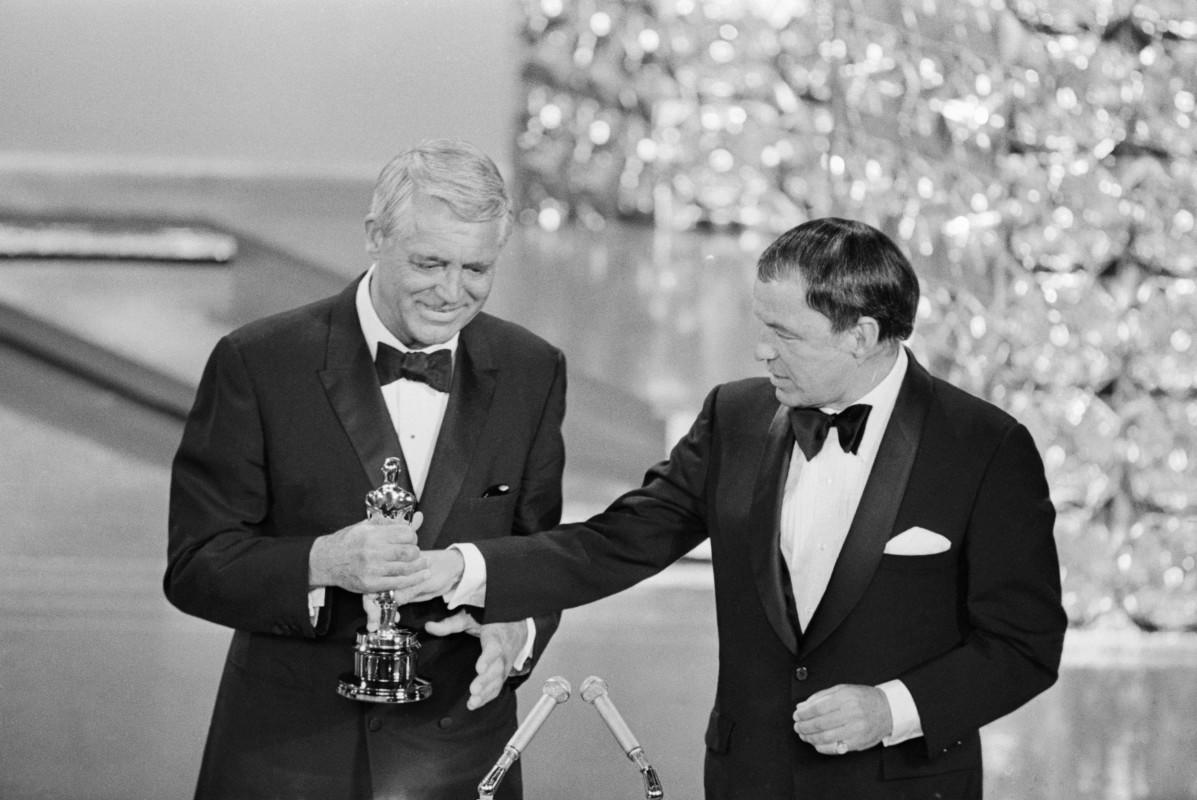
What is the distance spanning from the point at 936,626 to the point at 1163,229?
3.09 metres

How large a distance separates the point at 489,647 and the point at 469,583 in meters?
0.10

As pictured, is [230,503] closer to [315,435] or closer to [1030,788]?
[315,435]

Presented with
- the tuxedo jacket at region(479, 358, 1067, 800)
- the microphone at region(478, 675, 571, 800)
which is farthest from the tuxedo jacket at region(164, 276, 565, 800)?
the microphone at region(478, 675, 571, 800)

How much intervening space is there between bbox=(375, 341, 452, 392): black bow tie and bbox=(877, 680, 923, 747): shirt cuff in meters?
0.80

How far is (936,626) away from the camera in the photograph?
7.98ft

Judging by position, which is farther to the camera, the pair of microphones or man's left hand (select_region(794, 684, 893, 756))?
man's left hand (select_region(794, 684, 893, 756))

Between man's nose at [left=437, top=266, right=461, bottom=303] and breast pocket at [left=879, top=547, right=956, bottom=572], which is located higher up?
man's nose at [left=437, top=266, right=461, bottom=303]

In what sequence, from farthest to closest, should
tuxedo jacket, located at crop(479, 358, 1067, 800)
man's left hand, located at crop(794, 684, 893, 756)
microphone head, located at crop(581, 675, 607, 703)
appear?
tuxedo jacket, located at crop(479, 358, 1067, 800)
man's left hand, located at crop(794, 684, 893, 756)
microphone head, located at crop(581, 675, 607, 703)

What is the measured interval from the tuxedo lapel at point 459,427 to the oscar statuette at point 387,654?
0.19 meters

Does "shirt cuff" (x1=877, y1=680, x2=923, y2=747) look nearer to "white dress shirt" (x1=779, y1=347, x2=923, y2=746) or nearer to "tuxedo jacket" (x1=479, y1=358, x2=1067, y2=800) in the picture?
"tuxedo jacket" (x1=479, y1=358, x2=1067, y2=800)

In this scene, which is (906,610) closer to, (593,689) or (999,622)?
(999,622)

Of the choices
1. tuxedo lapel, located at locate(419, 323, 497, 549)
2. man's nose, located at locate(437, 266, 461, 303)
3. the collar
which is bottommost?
tuxedo lapel, located at locate(419, 323, 497, 549)

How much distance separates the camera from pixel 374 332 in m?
2.62

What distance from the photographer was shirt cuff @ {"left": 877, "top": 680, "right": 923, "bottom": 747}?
2355mm
